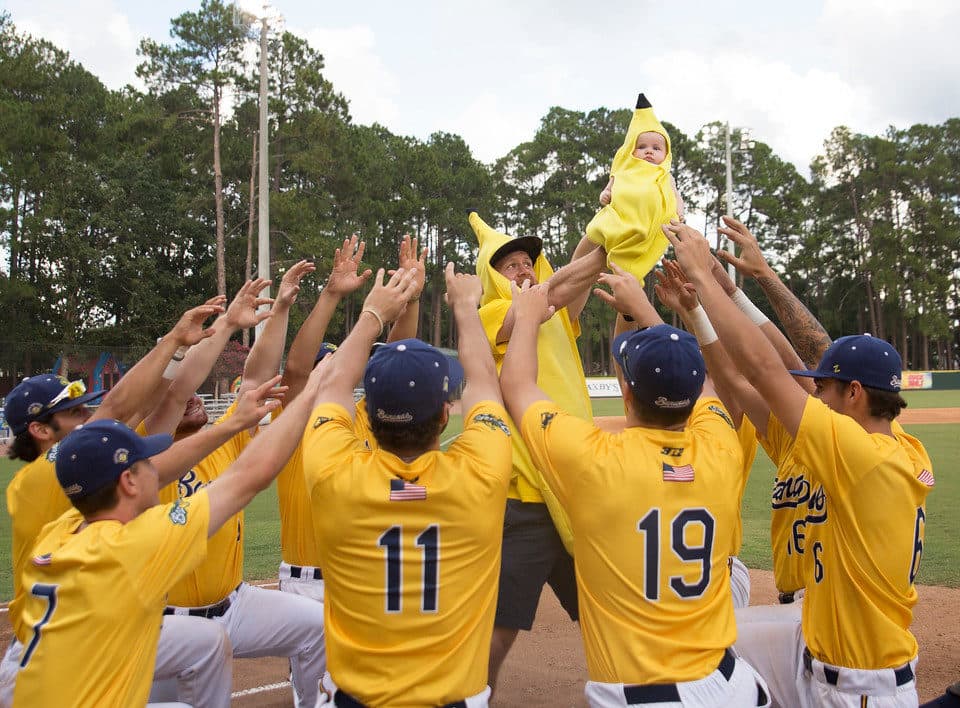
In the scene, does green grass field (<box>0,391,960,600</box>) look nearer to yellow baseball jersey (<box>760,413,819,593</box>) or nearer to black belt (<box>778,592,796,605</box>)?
black belt (<box>778,592,796,605</box>)

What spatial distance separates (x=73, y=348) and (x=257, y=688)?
31495 millimetres

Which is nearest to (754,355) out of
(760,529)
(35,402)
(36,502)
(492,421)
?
(492,421)

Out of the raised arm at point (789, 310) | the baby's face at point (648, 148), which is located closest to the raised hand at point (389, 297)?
the baby's face at point (648, 148)

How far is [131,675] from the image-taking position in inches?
116

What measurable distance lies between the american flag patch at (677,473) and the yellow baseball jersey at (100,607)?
1.82 meters

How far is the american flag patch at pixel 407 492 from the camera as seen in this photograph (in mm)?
2768

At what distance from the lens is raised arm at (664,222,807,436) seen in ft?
11.0

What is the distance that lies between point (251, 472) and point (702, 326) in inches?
93.8

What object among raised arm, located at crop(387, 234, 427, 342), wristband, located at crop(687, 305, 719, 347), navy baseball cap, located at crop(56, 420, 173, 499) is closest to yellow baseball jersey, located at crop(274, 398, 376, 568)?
raised arm, located at crop(387, 234, 427, 342)

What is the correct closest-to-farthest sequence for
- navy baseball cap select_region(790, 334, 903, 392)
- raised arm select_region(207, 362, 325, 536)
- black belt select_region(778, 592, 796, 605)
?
raised arm select_region(207, 362, 325, 536) → navy baseball cap select_region(790, 334, 903, 392) → black belt select_region(778, 592, 796, 605)

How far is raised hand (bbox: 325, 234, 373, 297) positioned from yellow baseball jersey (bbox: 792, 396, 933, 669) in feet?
8.28

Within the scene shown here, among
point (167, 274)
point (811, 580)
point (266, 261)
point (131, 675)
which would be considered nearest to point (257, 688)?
point (131, 675)

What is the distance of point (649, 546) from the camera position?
2.92 metres

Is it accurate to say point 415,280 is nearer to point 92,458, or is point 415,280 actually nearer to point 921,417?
point 92,458
